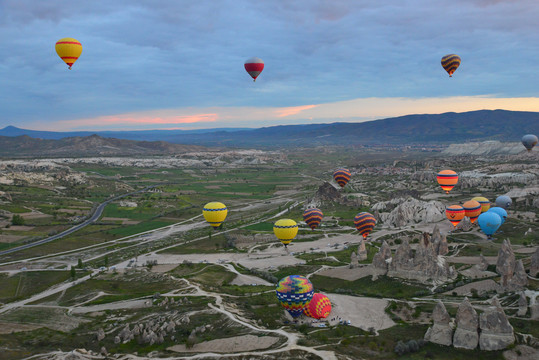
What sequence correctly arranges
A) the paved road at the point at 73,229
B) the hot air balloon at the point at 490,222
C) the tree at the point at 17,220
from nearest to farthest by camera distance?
1. the hot air balloon at the point at 490,222
2. the paved road at the point at 73,229
3. the tree at the point at 17,220

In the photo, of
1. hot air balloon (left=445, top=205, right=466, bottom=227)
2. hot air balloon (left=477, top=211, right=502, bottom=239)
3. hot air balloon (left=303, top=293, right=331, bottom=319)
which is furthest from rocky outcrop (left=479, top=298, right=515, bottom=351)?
hot air balloon (left=445, top=205, right=466, bottom=227)

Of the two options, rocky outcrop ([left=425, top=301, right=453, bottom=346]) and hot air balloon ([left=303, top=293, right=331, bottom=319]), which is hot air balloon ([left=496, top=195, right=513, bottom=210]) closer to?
hot air balloon ([left=303, top=293, right=331, bottom=319])

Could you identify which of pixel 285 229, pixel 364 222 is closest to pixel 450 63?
pixel 364 222

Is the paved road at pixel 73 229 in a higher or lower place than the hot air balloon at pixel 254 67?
lower

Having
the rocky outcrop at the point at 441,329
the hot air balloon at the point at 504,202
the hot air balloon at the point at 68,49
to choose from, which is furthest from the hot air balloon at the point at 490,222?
the hot air balloon at the point at 68,49

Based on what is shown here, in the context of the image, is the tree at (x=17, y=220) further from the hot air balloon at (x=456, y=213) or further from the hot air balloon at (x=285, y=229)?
the hot air balloon at (x=456, y=213)

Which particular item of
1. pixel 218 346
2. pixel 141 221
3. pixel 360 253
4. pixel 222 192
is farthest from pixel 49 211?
pixel 218 346

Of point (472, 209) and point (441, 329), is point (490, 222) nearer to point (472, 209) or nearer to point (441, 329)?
point (472, 209)
